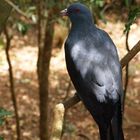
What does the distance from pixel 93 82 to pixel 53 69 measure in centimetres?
537

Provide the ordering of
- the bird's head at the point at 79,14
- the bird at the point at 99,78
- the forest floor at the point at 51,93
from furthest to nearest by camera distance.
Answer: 1. the forest floor at the point at 51,93
2. the bird's head at the point at 79,14
3. the bird at the point at 99,78

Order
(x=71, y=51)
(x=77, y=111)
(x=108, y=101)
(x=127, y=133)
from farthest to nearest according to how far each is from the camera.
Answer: (x=77, y=111) < (x=127, y=133) < (x=71, y=51) < (x=108, y=101)

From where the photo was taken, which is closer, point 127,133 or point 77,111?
point 127,133

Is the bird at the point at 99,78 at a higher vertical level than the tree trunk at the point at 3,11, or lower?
lower

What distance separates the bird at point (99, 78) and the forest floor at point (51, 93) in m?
2.57

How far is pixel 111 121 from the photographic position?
2.65 m

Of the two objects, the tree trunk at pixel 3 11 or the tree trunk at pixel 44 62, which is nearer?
the tree trunk at pixel 3 11

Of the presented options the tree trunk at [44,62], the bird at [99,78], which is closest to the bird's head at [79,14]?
Result: the bird at [99,78]

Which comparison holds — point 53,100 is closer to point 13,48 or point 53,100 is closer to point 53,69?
point 53,69

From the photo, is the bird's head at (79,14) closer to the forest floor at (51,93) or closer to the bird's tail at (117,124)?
the bird's tail at (117,124)

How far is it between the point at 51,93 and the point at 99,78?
475 cm

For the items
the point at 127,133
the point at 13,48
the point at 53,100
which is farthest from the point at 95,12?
the point at 13,48

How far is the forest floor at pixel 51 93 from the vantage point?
21.0 feet

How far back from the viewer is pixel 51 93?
738cm
